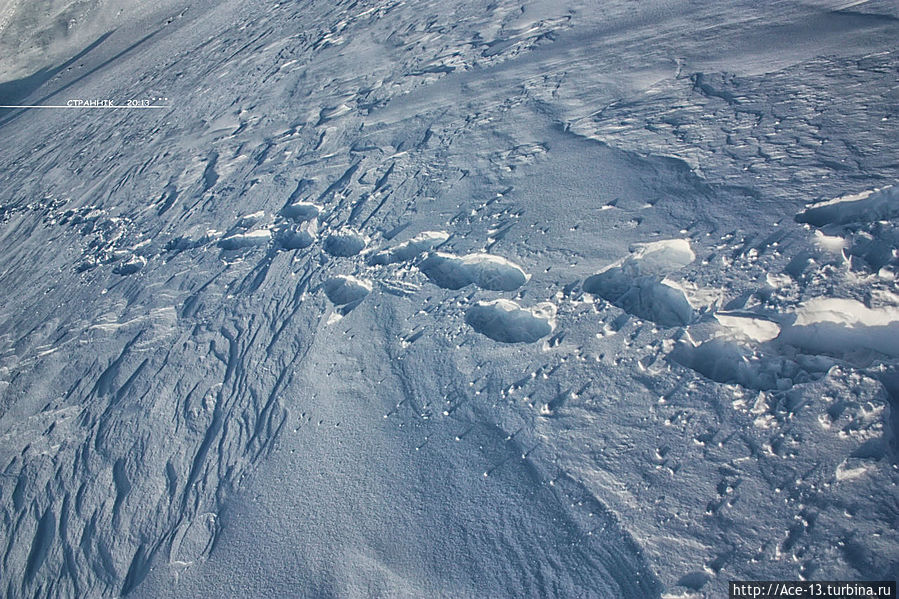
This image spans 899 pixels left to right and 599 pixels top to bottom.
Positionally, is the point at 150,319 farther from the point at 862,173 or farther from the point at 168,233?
the point at 862,173

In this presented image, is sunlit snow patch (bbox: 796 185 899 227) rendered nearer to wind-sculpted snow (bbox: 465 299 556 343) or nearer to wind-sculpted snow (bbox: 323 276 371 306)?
wind-sculpted snow (bbox: 465 299 556 343)

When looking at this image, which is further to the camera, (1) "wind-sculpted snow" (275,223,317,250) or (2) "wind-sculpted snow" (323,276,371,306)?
(1) "wind-sculpted snow" (275,223,317,250)

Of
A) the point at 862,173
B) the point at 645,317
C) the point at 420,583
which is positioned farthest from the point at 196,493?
the point at 862,173
